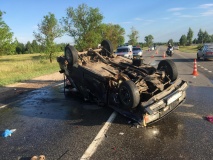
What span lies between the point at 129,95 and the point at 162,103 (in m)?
0.75

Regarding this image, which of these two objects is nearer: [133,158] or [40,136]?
[133,158]

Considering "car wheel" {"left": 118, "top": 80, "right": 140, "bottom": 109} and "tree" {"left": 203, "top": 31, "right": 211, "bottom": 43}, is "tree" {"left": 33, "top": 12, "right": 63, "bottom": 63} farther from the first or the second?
"tree" {"left": 203, "top": 31, "right": 211, "bottom": 43}

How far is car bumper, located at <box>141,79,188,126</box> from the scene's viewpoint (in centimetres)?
527

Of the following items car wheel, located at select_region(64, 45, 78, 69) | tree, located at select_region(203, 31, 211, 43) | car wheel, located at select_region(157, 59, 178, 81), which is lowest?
tree, located at select_region(203, 31, 211, 43)

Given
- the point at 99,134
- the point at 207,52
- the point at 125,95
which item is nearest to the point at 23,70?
the point at 207,52

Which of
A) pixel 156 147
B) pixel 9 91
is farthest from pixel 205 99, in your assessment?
pixel 9 91

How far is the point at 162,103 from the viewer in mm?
5484

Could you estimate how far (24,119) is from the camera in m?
6.71

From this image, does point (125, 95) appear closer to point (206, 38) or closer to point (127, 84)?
point (127, 84)

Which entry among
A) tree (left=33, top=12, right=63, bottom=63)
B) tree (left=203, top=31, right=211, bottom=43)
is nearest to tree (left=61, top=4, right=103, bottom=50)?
tree (left=33, top=12, right=63, bottom=63)

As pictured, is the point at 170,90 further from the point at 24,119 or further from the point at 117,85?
the point at 24,119

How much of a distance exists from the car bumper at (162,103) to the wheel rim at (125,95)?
0.53 metres

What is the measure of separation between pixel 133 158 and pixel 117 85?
2519 mm

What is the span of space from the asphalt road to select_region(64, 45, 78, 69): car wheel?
138cm
